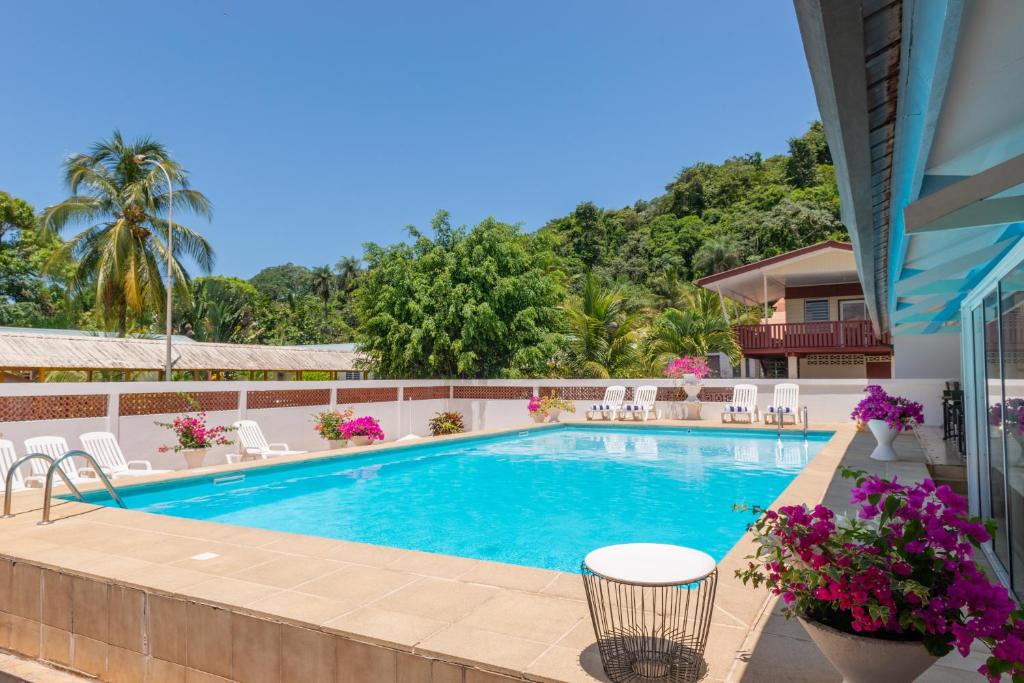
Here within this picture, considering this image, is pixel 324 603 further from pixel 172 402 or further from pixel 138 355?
pixel 138 355

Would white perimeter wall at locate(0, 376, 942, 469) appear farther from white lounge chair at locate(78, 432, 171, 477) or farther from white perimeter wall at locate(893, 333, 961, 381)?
white lounge chair at locate(78, 432, 171, 477)

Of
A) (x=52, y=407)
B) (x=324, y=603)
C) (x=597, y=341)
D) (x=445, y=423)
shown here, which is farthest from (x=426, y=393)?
(x=324, y=603)

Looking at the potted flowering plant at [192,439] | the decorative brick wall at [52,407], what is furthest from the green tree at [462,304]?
the decorative brick wall at [52,407]

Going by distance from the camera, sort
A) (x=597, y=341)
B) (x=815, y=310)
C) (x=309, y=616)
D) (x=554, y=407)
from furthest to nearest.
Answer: (x=815, y=310)
(x=597, y=341)
(x=554, y=407)
(x=309, y=616)

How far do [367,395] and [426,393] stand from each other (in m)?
2.50

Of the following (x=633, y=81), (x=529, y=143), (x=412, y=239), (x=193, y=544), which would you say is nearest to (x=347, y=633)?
(x=193, y=544)

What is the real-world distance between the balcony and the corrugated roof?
13441mm

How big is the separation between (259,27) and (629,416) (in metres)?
21.0

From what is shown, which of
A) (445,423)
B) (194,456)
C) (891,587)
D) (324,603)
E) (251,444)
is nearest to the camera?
(891,587)

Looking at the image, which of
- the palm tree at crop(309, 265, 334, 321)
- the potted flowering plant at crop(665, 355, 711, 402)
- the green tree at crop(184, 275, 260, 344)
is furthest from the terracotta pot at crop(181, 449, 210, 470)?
the palm tree at crop(309, 265, 334, 321)

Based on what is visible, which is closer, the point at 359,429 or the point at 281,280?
the point at 359,429

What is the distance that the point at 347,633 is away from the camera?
2930mm

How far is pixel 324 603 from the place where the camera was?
3.32 metres

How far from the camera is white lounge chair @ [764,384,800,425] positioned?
14.6 m
